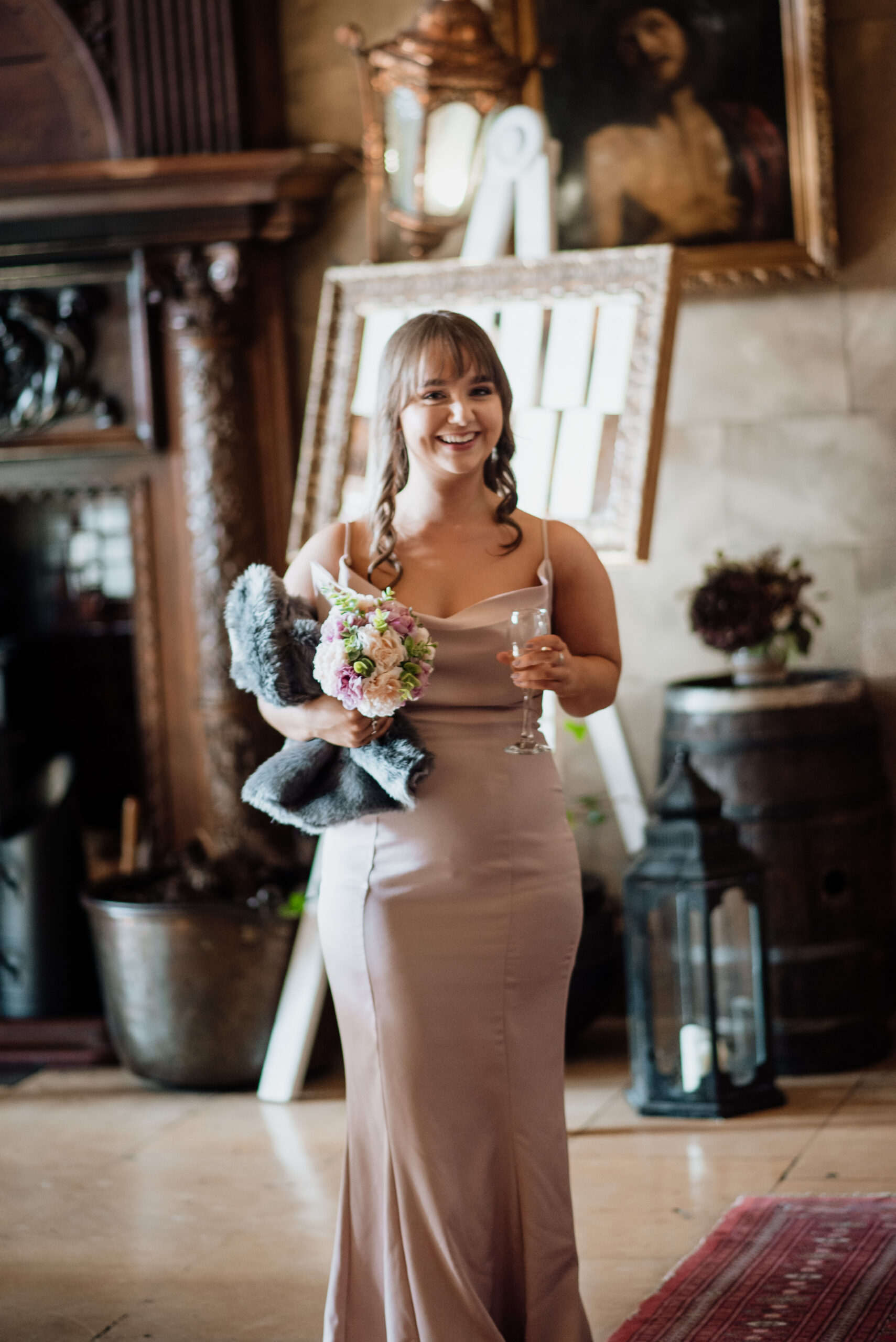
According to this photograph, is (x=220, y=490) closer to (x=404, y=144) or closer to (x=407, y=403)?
(x=404, y=144)

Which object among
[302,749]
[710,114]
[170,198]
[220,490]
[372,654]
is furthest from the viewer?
[220,490]

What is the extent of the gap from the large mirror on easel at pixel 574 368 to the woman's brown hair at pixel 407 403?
1190 mm

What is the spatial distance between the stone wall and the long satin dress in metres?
2.23

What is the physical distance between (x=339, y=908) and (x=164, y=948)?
6.07 feet

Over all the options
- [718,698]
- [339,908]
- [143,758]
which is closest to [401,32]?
[718,698]

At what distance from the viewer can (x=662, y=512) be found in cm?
450

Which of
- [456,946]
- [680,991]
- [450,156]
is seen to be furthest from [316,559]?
[450,156]

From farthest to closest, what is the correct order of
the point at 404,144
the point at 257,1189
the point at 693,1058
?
1. the point at 404,144
2. the point at 693,1058
3. the point at 257,1189

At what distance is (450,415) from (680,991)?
1927mm

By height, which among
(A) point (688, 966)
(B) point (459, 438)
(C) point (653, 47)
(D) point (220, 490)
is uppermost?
(C) point (653, 47)

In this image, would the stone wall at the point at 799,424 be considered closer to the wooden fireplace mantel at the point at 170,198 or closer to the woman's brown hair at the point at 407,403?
the wooden fireplace mantel at the point at 170,198

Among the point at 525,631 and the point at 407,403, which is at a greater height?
the point at 407,403

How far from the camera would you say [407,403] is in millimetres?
2324

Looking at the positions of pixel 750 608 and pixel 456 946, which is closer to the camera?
pixel 456 946
